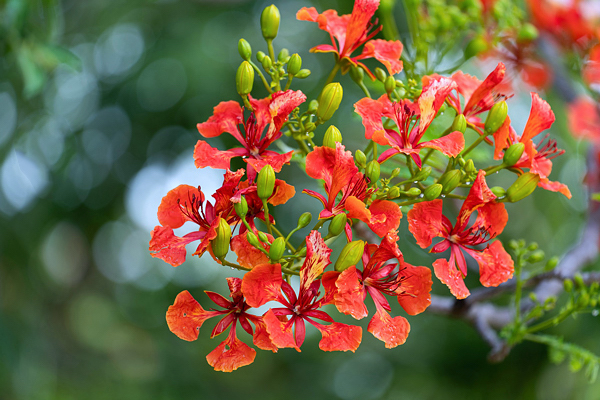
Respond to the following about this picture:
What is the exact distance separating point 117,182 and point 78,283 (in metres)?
2.34

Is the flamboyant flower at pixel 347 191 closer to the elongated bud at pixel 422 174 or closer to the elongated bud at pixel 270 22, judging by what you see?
the elongated bud at pixel 422 174

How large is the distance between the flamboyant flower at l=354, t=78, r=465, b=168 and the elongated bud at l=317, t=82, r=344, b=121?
0.24 feet

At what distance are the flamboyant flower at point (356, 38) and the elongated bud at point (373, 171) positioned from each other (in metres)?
0.34

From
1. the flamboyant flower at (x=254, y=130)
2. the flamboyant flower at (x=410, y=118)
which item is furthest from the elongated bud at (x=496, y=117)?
the flamboyant flower at (x=254, y=130)

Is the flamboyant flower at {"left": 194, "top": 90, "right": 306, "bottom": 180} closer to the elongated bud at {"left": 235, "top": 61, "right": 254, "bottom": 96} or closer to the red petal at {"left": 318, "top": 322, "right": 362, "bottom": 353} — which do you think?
the elongated bud at {"left": 235, "top": 61, "right": 254, "bottom": 96}

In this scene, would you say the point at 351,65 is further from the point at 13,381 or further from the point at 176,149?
the point at 176,149

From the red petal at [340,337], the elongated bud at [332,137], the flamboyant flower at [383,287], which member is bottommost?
the red petal at [340,337]

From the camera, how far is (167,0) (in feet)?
21.5

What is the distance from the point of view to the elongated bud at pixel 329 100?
1.12 meters

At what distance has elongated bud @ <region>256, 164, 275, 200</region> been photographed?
989 mm

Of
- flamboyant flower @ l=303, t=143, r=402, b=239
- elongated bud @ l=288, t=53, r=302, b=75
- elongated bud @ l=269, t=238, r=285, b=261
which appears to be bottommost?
elongated bud @ l=269, t=238, r=285, b=261

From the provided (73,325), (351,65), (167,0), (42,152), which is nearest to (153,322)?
(73,325)

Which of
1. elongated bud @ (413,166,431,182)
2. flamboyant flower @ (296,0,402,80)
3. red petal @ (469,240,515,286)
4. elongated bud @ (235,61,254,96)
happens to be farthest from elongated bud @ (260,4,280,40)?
red petal @ (469,240,515,286)

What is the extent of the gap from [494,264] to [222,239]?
2.17 feet
